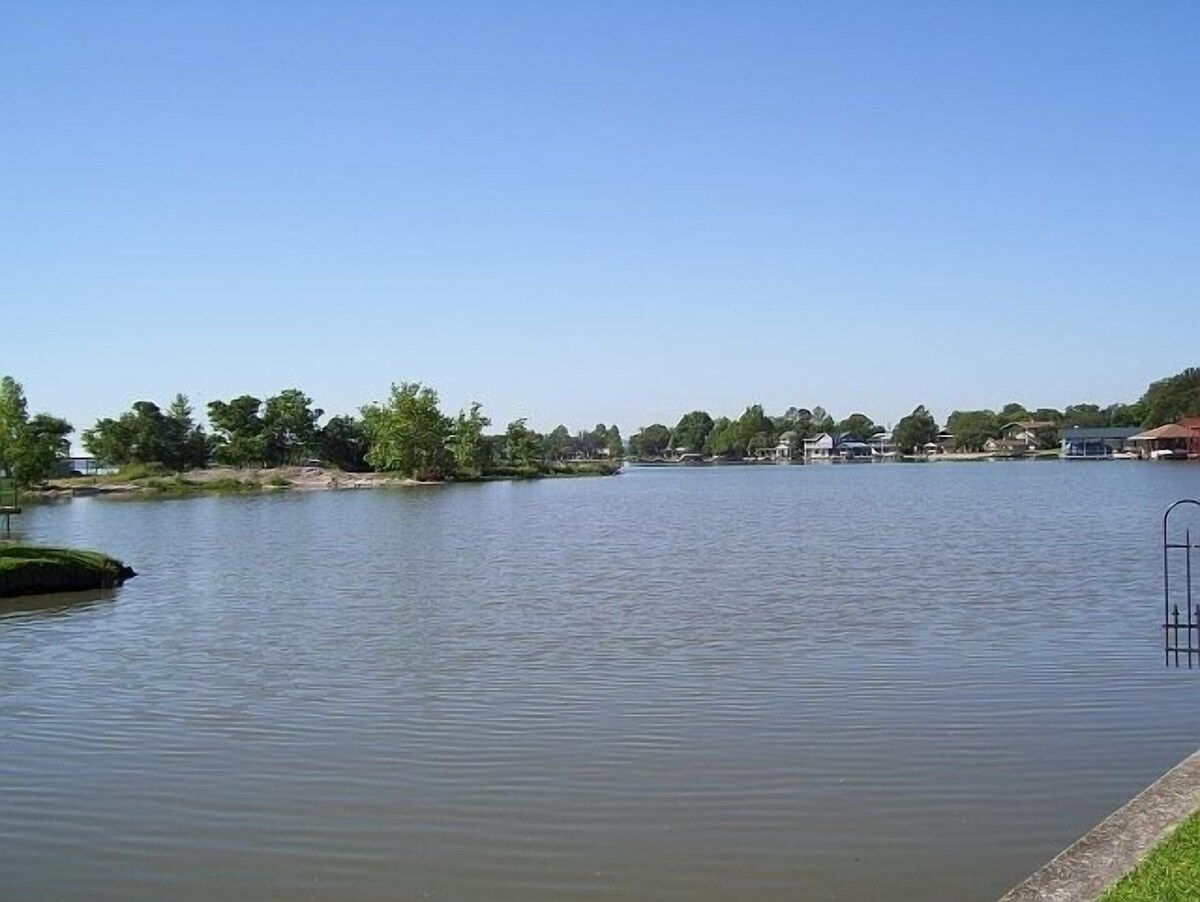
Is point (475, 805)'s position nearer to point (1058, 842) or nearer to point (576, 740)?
point (576, 740)

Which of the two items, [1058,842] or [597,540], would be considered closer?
[1058,842]

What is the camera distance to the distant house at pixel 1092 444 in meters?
169

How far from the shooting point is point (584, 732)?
40.5ft

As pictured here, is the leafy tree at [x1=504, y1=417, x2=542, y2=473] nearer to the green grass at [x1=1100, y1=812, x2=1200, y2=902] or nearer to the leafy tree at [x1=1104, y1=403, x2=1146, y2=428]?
the leafy tree at [x1=1104, y1=403, x2=1146, y2=428]

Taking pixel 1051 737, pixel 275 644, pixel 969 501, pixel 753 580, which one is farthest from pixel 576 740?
pixel 969 501

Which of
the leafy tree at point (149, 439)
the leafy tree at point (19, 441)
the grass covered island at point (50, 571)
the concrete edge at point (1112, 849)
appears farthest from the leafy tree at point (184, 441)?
the concrete edge at point (1112, 849)

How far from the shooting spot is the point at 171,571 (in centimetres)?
3186

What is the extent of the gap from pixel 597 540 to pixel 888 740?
2877cm

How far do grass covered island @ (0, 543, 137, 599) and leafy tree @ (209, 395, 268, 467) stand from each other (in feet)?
300

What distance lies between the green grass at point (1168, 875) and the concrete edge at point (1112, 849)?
0.34 ft

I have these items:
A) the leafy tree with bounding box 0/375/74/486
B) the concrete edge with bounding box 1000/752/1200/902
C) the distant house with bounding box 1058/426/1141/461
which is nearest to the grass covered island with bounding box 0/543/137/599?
the concrete edge with bounding box 1000/752/1200/902

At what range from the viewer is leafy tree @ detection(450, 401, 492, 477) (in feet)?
396

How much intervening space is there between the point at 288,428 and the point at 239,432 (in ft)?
17.2

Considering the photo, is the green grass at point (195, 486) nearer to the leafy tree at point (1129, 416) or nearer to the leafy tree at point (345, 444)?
the leafy tree at point (345, 444)
